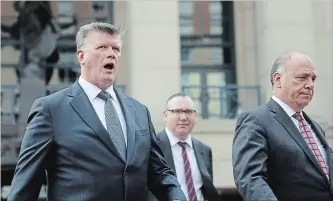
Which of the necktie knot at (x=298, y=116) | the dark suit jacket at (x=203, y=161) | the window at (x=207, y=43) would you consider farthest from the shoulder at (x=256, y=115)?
the window at (x=207, y=43)

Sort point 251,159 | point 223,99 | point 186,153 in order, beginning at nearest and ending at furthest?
point 251,159 → point 186,153 → point 223,99

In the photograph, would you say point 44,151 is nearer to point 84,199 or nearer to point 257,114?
point 84,199

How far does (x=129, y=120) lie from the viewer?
15.9ft

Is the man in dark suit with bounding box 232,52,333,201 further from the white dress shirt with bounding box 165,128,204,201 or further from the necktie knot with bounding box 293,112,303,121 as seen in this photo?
the white dress shirt with bounding box 165,128,204,201

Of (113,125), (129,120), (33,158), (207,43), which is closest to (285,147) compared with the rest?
(129,120)

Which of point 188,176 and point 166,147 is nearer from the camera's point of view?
point 188,176

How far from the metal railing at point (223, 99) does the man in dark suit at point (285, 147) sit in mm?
8133

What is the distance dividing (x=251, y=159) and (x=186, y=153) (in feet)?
11.9

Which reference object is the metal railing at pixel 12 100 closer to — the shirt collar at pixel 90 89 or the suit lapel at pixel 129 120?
the suit lapel at pixel 129 120

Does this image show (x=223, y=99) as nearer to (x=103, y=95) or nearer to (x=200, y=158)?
(x=200, y=158)

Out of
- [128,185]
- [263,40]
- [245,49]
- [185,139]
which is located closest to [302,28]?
[263,40]

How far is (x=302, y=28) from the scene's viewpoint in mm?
12766

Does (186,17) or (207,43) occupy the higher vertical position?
(186,17)

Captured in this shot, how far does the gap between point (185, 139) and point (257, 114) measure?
3399 mm
